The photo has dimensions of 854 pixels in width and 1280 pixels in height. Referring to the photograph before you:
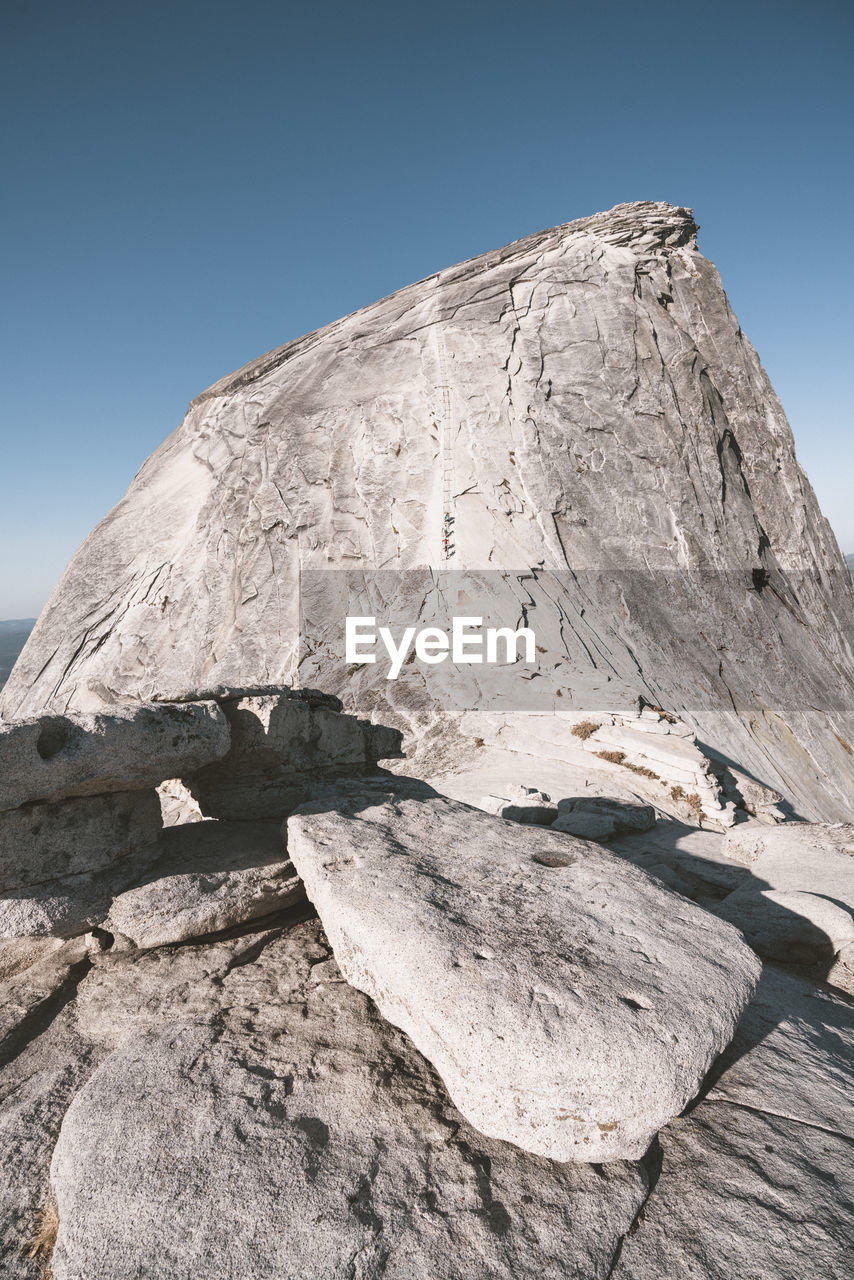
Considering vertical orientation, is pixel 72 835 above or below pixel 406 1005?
above

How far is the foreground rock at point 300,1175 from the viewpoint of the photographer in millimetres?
1833

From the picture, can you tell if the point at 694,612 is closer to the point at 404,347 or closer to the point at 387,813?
the point at 404,347

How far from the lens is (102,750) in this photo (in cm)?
315

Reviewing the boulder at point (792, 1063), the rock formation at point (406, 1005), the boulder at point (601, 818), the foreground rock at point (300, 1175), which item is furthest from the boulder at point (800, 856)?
the foreground rock at point (300, 1175)

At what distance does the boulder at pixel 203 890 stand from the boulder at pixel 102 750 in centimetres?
51

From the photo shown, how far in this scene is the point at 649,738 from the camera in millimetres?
8570

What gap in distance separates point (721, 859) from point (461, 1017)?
388cm

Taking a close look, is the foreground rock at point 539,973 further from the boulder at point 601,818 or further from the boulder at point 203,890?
the boulder at point 601,818

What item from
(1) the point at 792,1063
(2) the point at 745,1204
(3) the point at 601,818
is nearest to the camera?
(2) the point at 745,1204

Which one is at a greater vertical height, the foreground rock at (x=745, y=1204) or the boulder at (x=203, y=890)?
the boulder at (x=203, y=890)

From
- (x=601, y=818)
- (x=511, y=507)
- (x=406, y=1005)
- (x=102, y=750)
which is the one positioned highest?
(x=511, y=507)

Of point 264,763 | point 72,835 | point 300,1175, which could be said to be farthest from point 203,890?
point 300,1175

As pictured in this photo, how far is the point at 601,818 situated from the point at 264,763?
3114 mm

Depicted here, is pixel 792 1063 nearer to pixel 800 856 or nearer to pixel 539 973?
pixel 539 973
